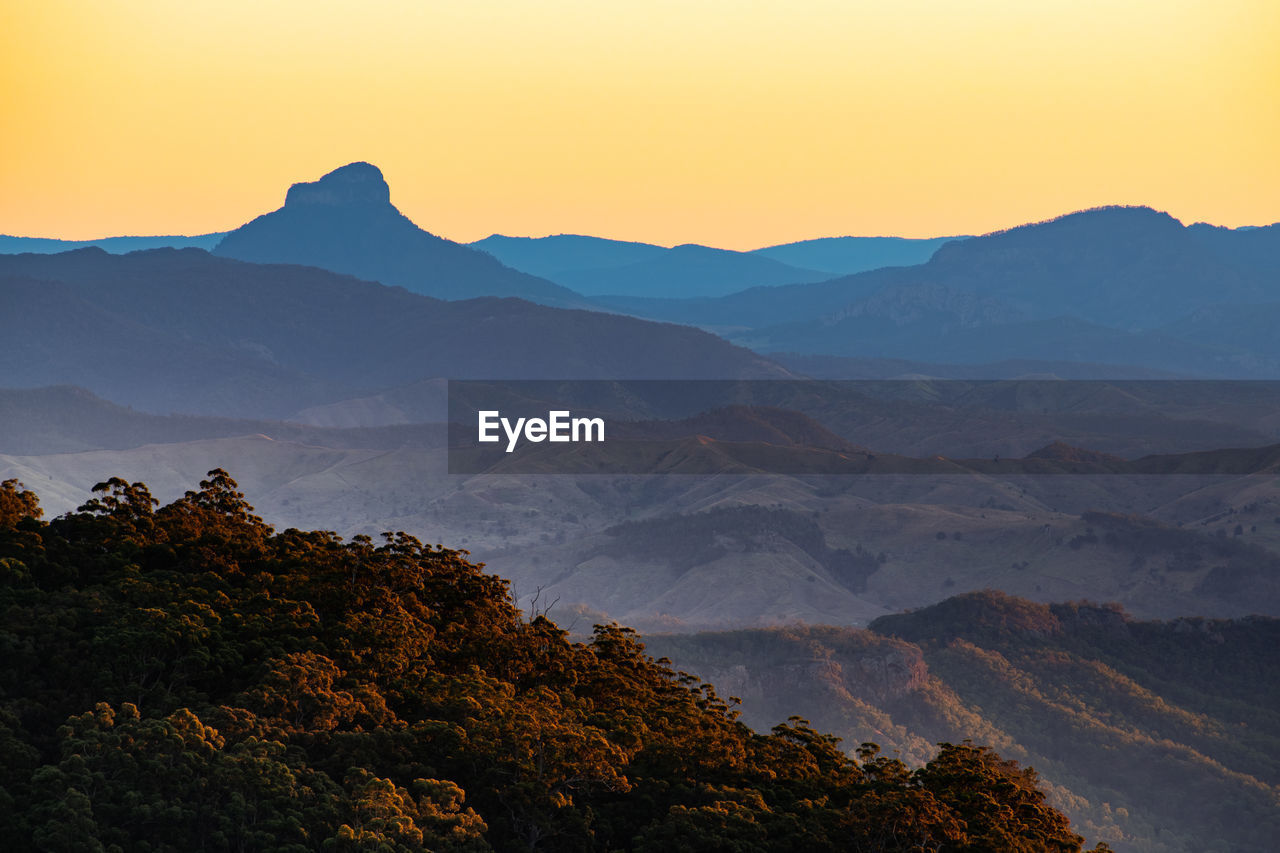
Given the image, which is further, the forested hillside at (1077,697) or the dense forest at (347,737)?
the forested hillside at (1077,697)

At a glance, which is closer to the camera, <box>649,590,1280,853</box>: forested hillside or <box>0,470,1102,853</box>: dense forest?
<box>0,470,1102,853</box>: dense forest

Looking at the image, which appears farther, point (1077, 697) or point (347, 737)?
point (1077, 697)

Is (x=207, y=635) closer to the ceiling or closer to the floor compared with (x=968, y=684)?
closer to the ceiling

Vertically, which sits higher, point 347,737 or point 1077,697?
point 347,737

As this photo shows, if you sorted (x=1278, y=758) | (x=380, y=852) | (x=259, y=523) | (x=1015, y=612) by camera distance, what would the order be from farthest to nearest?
(x=1015, y=612), (x=1278, y=758), (x=259, y=523), (x=380, y=852)

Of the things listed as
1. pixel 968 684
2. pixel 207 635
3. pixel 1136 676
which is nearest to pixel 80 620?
pixel 207 635

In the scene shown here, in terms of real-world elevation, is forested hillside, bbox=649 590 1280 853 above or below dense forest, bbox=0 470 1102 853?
below

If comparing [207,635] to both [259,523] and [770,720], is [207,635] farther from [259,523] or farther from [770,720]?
[770,720]

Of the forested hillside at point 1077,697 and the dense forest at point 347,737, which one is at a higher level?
the dense forest at point 347,737
